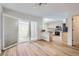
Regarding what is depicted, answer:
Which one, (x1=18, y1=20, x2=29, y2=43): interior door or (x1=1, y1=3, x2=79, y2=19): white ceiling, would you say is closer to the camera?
(x1=1, y1=3, x2=79, y2=19): white ceiling

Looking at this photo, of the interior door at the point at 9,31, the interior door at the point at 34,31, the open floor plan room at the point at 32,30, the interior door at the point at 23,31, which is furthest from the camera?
the interior door at the point at 34,31

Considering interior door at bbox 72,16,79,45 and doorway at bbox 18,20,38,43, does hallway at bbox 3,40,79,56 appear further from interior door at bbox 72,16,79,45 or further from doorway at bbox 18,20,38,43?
doorway at bbox 18,20,38,43

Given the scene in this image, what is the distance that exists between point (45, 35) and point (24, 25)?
212 centimetres

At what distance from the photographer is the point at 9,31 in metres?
5.48

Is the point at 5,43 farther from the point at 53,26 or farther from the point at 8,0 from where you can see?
the point at 53,26

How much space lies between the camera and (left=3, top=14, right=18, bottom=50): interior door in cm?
502

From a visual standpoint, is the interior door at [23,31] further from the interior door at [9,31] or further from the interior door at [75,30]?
the interior door at [75,30]

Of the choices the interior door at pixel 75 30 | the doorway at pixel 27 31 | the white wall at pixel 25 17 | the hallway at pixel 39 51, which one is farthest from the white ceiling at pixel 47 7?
the hallway at pixel 39 51

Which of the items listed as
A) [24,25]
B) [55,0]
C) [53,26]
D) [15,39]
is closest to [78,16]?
[24,25]

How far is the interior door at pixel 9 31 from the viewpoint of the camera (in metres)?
5.02

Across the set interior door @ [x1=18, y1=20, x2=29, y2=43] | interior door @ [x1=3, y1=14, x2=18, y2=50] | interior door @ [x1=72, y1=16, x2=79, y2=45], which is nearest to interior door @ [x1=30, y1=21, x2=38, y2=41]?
interior door @ [x1=18, y1=20, x2=29, y2=43]

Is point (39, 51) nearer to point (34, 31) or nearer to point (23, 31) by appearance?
point (23, 31)

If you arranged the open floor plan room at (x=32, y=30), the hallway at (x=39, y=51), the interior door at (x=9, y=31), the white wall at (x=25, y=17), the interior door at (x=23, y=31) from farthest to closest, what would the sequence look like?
the interior door at (x=23, y=31) → the white wall at (x=25, y=17) → the interior door at (x=9, y=31) → the open floor plan room at (x=32, y=30) → the hallway at (x=39, y=51)

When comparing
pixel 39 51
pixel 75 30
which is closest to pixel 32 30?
pixel 75 30
